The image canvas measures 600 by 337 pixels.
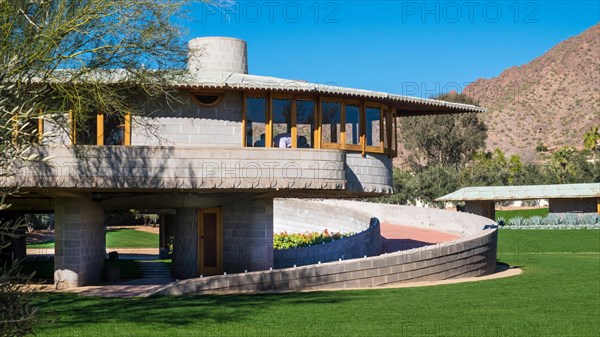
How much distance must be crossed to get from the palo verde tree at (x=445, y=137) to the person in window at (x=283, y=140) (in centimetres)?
7660

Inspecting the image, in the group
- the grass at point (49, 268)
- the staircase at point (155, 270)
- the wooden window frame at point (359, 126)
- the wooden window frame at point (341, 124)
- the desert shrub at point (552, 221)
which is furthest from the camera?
the desert shrub at point (552, 221)

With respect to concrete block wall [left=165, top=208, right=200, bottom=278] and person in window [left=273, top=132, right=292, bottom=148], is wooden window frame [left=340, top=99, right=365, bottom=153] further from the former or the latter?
concrete block wall [left=165, top=208, right=200, bottom=278]

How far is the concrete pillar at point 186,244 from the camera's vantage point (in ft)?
87.5

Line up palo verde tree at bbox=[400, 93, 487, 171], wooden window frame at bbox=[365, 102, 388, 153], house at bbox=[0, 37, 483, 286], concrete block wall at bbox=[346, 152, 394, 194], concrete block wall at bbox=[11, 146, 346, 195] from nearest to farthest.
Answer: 1. concrete block wall at bbox=[11, 146, 346, 195]
2. house at bbox=[0, 37, 483, 286]
3. concrete block wall at bbox=[346, 152, 394, 194]
4. wooden window frame at bbox=[365, 102, 388, 153]
5. palo verde tree at bbox=[400, 93, 487, 171]

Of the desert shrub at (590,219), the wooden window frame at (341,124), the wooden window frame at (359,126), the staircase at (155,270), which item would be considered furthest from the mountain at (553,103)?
the wooden window frame at (341,124)

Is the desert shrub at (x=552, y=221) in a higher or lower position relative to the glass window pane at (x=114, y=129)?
lower

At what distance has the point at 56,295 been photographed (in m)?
21.0

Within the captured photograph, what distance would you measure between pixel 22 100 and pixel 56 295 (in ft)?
42.0

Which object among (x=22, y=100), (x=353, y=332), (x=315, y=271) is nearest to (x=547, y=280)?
(x=315, y=271)

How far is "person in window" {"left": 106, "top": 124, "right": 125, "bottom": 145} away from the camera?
76.0 ft

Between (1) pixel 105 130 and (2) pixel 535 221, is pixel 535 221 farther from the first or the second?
(1) pixel 105 130

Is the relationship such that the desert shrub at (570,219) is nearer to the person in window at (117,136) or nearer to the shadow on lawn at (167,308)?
the shadow on lawn at (167,308)

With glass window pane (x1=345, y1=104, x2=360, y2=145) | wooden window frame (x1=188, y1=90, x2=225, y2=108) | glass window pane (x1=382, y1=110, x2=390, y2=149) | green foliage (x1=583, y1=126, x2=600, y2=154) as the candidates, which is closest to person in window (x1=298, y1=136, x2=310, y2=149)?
glass window pane (x1=345, y1=104, x2=360, y2=145)

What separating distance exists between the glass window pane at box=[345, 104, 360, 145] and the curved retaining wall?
3.87m
